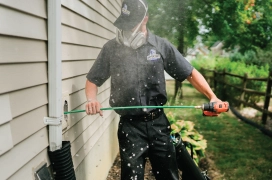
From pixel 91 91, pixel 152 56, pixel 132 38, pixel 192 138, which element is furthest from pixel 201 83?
pixel 192 138

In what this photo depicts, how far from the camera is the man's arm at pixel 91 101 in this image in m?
2.35

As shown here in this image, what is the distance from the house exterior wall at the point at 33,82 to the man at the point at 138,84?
0.31 metres

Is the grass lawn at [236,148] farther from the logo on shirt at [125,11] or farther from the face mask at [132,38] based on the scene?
the logo on shirt at [125,11]

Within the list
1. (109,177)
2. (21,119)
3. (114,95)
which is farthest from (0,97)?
(109,177)

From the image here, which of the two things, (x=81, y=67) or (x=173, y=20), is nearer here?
(x=81, y=67)

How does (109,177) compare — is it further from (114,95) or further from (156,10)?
(156,10)

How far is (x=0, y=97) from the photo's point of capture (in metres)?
1.38

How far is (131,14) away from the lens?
7.96 ft

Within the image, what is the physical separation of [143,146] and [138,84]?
541mm

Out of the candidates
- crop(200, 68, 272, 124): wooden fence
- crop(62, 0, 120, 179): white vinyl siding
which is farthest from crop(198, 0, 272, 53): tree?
crop(62, 0, 120, 179): white vinyl siding

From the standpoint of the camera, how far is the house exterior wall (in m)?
1.44

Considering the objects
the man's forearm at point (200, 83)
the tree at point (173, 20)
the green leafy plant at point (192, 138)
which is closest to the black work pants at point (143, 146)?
the man's forearm at point (200, 83)

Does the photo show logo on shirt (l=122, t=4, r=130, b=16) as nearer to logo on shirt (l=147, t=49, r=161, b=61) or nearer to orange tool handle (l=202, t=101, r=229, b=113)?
logo on shirt (l=147, t=49, r=161, b=61)

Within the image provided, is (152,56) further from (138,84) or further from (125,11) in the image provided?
(125,11)
